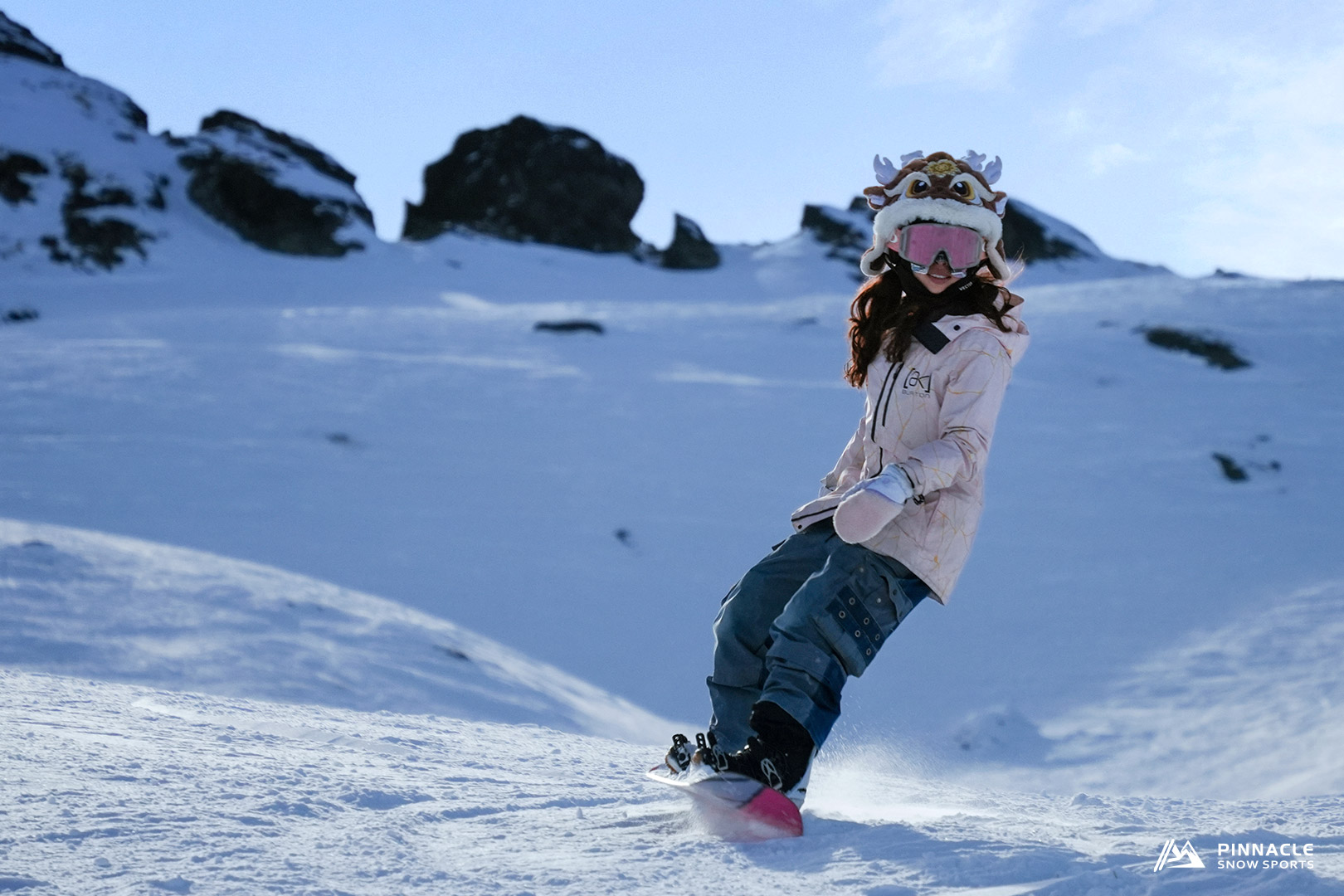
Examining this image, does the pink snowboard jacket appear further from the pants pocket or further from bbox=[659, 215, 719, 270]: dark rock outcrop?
bbox=[659, 215, 719, 270]: dark rock outcrop

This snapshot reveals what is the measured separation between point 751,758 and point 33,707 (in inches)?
74.5

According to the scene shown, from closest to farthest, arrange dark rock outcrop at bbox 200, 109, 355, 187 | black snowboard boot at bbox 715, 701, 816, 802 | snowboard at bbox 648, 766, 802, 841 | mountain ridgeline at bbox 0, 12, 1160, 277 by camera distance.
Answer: snowboard at bbox 648, 766, 802, 841, black snowboard boot at bbox 715, 701, 816, 802, mountain ridgeline at bbox 0, 12, 1160, 277, dark rock outcrop at bbox 200, 109, 355, 187

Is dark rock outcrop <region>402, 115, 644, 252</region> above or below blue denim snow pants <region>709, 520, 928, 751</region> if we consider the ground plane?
above

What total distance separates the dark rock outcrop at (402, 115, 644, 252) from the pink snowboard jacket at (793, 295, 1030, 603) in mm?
26600

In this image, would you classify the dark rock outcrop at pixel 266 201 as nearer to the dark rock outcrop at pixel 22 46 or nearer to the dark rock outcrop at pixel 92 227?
the dark rock outcrop at pixel 92 227

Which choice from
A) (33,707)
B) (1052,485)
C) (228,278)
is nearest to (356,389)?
(1052,485)

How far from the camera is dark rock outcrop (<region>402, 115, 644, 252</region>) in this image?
30266mm

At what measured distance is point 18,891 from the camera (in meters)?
1.41

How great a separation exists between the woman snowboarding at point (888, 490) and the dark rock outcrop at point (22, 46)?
1270 inches

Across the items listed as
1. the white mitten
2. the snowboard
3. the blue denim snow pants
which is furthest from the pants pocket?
the snowboard

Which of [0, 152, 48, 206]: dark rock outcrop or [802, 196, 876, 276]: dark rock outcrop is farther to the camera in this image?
[802, 196, 876, 276]: dark rock outcrop

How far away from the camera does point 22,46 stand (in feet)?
93.2

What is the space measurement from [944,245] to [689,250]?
77.2ft

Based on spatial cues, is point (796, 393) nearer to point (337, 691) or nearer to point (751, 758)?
point (337, 691)
